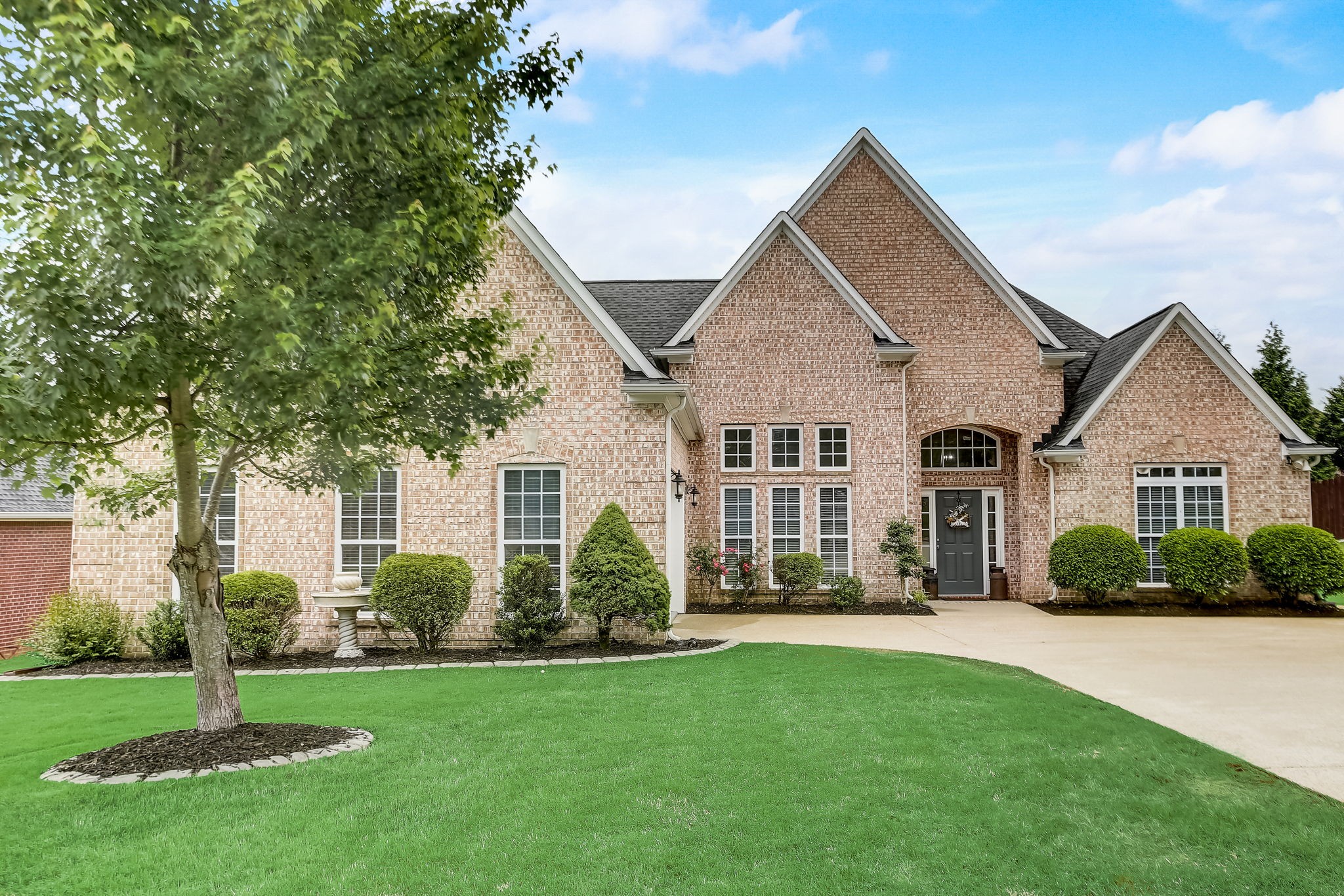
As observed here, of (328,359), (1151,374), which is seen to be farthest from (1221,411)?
(328,359)

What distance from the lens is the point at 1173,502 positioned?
17672 mm

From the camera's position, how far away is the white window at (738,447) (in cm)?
1780

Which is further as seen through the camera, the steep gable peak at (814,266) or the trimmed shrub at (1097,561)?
the steep gable peak at (814,266)

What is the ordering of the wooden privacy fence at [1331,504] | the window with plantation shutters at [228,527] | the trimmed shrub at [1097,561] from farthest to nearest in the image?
the wooden privacy fence at [1331,504]
the trimmed shrub at [1097,561]
the window with plantation shutters at [228,527]

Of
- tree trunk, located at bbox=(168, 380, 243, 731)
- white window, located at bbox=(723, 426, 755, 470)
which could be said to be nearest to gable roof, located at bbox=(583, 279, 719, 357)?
white window, located at bbox=(723, 426, 755, 470)

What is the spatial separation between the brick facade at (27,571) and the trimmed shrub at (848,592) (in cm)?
1484

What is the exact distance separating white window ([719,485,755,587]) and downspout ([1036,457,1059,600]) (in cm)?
639

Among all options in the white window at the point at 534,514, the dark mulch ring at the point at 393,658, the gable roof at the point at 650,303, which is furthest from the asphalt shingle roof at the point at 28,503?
the gable roof at the point at 650,303

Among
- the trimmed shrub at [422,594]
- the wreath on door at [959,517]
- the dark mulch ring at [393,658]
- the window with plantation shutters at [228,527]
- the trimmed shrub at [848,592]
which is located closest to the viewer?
the dark mulch ring at [393,658]

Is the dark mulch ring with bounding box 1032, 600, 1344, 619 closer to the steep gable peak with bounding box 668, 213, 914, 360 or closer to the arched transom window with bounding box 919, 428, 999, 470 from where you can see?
the arched transom window with bounding box 919, 428, 999, 470

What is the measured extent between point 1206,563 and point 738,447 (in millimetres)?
9609

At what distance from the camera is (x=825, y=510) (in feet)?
57.9

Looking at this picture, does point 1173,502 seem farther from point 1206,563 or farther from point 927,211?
point 927,211

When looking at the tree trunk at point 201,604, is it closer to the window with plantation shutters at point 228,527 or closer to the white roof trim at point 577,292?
the window with plantation shutters at point 228,527
